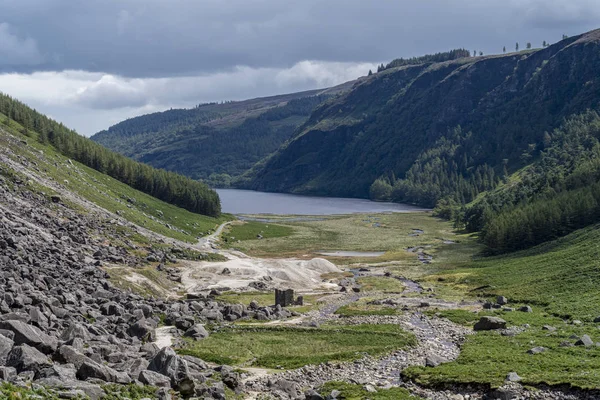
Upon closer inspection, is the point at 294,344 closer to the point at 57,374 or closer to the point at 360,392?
the point at 360,392

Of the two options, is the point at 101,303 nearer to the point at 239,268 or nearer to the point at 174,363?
the point at 174,363

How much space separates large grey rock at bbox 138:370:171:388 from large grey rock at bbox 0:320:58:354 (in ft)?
18.6

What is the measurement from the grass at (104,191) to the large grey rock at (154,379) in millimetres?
103196

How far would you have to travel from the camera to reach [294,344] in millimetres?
60219

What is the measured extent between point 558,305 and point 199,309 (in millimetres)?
43222

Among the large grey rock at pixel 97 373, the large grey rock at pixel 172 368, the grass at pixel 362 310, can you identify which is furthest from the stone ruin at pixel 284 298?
the large grey rock at pixel 97 373

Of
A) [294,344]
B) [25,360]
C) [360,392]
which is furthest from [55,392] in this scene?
[294,344]

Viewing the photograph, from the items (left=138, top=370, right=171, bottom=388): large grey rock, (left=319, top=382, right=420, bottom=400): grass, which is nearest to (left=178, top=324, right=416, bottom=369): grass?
(left=319, top=382, right=420, bottom=400): grass

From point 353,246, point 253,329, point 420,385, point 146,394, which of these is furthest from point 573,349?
point 353,246

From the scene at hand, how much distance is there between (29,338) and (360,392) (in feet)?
71.8

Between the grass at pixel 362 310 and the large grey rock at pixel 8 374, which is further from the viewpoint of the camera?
the grass at pixel 362 310

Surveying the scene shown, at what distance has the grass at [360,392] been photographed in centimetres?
4309

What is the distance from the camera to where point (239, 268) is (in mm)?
116125

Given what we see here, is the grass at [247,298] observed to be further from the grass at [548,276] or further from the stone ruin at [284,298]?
the grass at [548,276]
